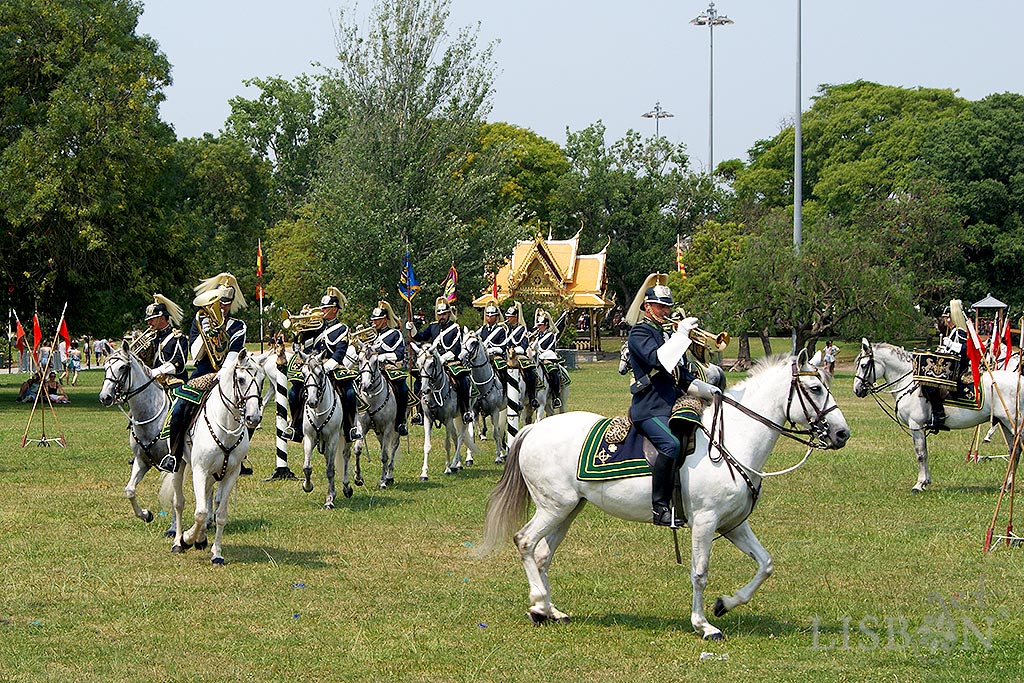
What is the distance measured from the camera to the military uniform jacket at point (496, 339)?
2262 centimetres

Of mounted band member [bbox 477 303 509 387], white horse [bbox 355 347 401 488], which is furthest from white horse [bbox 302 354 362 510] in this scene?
mounted band member [bbox 477 303 509 387]

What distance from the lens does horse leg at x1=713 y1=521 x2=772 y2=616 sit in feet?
32.1

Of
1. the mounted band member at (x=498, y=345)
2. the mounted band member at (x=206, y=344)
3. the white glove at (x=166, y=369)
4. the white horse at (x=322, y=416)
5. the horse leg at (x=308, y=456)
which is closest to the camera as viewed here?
the mounted band member at (x=206, y=344)

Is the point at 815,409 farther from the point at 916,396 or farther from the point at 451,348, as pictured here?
the point at 451,348

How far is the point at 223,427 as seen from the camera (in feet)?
41.2

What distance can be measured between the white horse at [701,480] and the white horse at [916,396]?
8097mm

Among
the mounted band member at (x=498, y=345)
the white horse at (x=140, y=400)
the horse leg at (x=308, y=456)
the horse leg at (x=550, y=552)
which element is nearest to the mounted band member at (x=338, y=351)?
the horse leg at (x=308, y=456)

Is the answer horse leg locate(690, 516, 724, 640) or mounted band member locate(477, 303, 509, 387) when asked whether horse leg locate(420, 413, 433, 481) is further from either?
horse leg locate(690, 516, 724, 640)

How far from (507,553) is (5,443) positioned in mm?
16506

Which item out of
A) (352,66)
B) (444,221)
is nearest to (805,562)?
(444,221)

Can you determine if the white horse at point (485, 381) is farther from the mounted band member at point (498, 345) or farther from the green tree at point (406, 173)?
the green tree at point (406, 173)

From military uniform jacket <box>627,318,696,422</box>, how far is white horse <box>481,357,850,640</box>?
40 cm

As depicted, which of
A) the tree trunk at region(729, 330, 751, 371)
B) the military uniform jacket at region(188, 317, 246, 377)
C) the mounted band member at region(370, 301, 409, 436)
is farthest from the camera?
the tree trunk at region(729, 330, 751, 371)

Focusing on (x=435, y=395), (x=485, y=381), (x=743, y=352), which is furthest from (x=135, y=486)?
(x=743, y=352)
